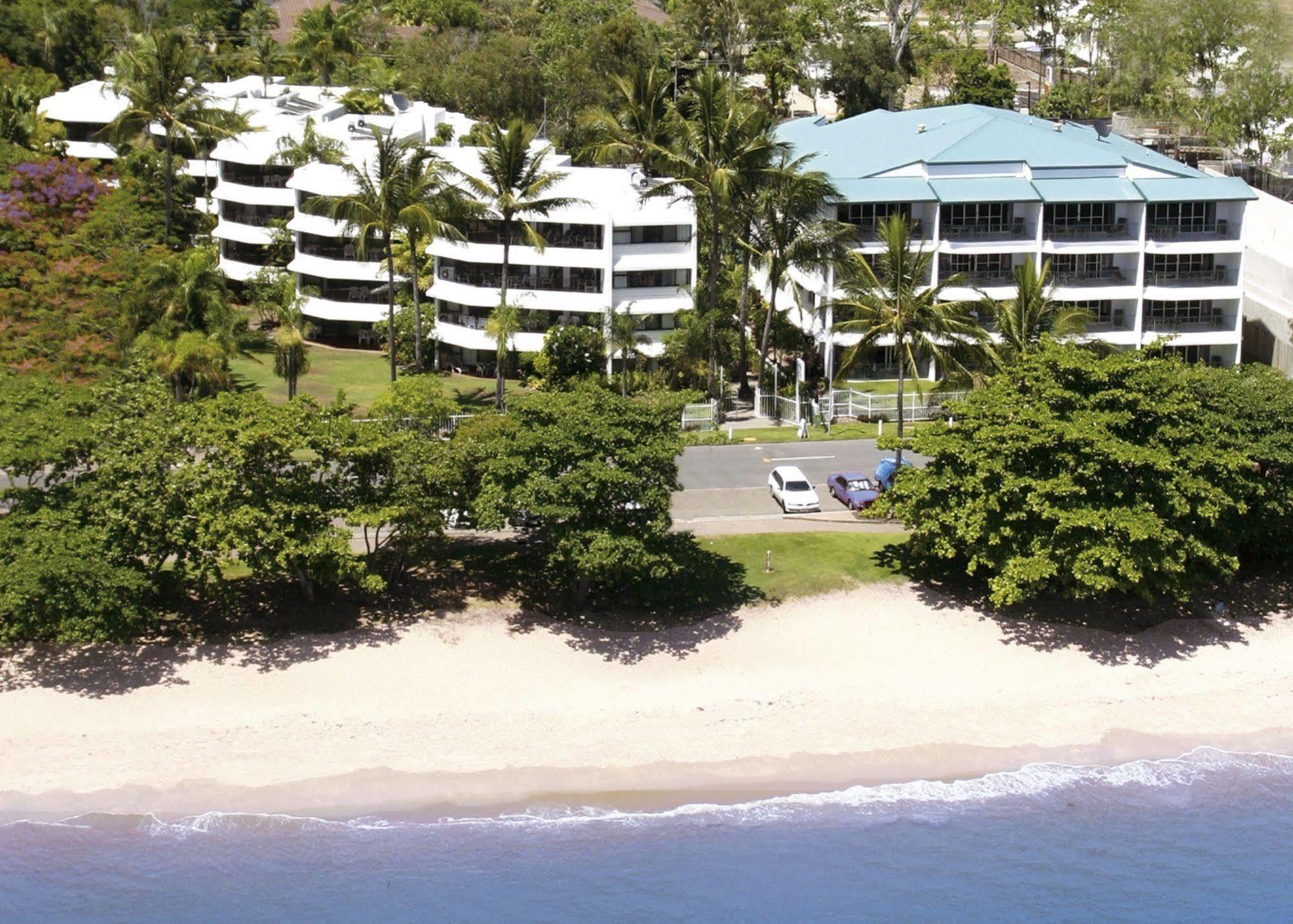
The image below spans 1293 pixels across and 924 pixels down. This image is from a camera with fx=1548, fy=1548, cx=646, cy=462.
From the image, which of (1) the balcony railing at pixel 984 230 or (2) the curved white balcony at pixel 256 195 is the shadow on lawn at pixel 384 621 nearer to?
(1) the balcony railing at pixel 984 230

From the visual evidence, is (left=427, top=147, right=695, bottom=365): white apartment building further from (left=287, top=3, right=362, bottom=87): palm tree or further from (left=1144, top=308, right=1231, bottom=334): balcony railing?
(left=287, top=3, right=362, bottom=87): palm tree

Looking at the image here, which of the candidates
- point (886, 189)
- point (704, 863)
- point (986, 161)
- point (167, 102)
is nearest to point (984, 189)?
point (986, 161)

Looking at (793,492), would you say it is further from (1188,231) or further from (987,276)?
(1188,231)

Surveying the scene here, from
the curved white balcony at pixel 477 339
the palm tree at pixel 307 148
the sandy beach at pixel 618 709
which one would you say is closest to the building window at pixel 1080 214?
the curved white balcony at pixel 477 339

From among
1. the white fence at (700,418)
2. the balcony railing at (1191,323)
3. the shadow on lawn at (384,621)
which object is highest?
the balcony railing at (1191,323)

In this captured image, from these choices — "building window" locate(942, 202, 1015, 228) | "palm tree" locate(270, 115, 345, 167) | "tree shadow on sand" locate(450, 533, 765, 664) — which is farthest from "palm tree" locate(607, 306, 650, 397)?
"palm tree" locate(270, 115, 345, 167)

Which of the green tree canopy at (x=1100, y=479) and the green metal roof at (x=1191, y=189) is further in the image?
Answer: the green metal roof at (x=1191, y=189)

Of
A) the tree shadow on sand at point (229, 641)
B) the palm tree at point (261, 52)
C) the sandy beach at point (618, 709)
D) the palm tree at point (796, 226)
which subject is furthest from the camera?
the palm tree at point (261, 52)

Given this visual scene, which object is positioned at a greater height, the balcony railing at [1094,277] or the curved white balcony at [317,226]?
the curved white balcony at [317,226]
